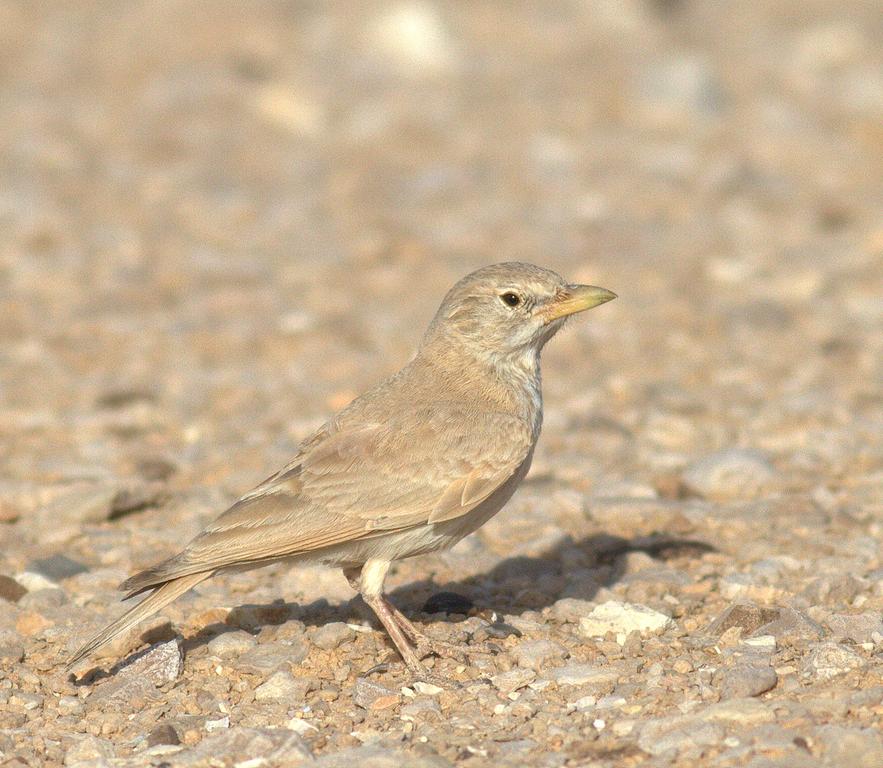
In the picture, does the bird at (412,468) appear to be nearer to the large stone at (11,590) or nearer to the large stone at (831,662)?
the large stone at (11,590)

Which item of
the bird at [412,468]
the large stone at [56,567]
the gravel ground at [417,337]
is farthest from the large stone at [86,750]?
the large stone at [56,567]

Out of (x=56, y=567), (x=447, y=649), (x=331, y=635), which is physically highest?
(x=56, y=567)

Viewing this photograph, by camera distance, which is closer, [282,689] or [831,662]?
[831,662]

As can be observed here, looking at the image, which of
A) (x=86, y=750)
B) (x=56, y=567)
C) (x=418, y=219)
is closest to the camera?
(x=86, y=750)

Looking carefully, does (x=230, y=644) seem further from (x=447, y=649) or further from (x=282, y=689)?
(x=447, y=649)

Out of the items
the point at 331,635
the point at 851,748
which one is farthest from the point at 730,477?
the point at 851,748

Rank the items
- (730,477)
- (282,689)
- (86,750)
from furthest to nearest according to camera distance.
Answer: (730,477) < (282,689) < (86,750)

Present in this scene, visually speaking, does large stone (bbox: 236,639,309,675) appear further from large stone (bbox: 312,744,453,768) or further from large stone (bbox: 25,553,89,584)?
large stone (bbox: 25,553,89,584)

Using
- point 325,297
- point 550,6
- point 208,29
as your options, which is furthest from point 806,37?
point 325,297
